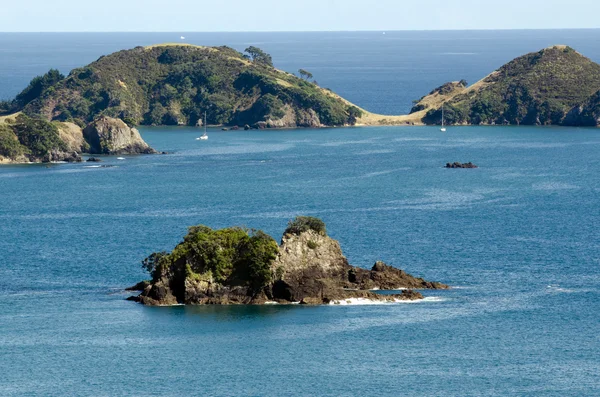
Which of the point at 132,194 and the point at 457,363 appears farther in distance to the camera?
the point at 132,194

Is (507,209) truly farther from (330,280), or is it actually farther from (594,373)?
(594,373)

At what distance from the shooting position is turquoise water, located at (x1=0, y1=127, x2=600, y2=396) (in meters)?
83.1

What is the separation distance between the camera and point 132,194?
171625 mm

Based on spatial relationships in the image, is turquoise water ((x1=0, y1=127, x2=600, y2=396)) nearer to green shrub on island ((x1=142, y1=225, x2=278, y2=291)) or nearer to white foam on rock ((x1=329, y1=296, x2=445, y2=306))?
white foam on rock ((x1=329, y1=296, x2=445, y2=306))

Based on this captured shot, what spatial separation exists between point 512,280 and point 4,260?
1919 inches

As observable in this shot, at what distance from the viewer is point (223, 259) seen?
337 ft

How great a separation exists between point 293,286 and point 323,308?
341cm

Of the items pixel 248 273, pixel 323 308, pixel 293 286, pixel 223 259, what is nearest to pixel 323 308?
pixel 323 308

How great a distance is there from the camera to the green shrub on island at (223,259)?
102375 millimetres

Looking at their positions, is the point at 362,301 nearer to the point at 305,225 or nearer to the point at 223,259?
the point at 305,225

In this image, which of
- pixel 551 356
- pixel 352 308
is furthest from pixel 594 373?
pixel 352 308

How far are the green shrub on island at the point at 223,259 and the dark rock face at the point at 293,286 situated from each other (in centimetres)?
48

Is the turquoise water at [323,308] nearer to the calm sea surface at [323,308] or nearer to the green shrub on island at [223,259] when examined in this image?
the calm sea surface at [323,308]

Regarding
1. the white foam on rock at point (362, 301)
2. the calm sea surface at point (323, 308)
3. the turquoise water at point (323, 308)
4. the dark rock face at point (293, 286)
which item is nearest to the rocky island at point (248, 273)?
the dark rock face at point (293, 286)
